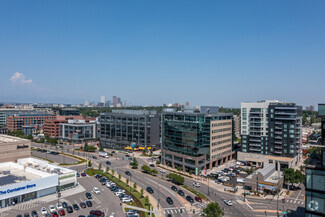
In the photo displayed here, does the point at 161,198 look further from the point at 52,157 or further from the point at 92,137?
the point at 92,137

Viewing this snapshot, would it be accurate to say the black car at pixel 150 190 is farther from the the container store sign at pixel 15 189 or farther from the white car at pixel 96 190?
the the container store sign at pixel 15 189

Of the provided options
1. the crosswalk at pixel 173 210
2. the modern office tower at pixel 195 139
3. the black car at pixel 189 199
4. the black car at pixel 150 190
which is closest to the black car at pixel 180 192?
the black car at pixel 189 199

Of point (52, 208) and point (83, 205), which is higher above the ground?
point (52, 208)

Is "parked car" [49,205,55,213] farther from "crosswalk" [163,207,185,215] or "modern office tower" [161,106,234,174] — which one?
"modern office tower" [161,106,234,174]

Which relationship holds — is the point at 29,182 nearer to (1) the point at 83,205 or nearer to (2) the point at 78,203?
(2) the point at 78,203

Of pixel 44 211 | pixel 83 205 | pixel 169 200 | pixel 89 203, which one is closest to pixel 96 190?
pixel 89 203
